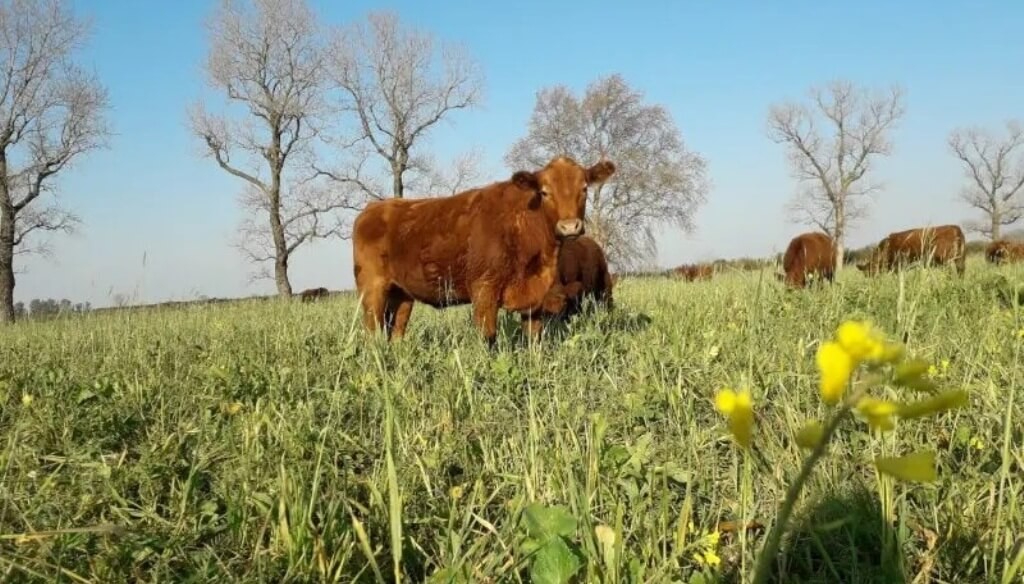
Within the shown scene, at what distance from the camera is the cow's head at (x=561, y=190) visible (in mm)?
6035

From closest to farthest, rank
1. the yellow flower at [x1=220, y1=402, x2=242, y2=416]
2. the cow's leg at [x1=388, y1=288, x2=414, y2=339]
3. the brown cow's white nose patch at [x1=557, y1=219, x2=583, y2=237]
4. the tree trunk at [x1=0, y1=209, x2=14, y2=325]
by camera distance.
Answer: the yellow flower at [x1=220, y1=402, x2=242, y2=416], the brown cow's white nose patch at [x1=557, y1=219, x2=583, y2=237], the cow's leg at [x1=388, y1=288, x2=414, y2=339], the tree trunk at [x1=0, y1=209, x2=14, y2=325]

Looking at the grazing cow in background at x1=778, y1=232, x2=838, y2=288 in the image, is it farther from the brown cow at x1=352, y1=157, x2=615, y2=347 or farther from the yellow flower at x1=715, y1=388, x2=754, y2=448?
the yellow flower at x1=715, y1=388, x2=754, y2=448

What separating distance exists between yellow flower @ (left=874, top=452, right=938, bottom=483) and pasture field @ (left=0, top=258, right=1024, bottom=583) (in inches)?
21.2

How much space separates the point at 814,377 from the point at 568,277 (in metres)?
6.15

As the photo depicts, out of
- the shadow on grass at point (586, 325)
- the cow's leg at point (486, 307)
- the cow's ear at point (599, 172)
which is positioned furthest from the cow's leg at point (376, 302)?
the cow's ear at point (599, 172)

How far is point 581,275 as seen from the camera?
9.38 meters

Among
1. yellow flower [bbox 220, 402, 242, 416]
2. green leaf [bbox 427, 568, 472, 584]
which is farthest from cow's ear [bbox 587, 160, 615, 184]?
green leaf [bbox 427, 568, 472, 584]

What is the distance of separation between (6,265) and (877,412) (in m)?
29.5

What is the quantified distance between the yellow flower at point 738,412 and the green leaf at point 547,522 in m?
1.11

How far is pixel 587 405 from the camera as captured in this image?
121 inches

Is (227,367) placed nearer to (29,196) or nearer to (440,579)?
(440,579)

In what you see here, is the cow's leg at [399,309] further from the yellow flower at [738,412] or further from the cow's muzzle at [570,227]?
the yellow flower at [738,412]

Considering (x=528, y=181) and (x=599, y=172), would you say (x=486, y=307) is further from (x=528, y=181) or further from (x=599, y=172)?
(x=599, y=172)

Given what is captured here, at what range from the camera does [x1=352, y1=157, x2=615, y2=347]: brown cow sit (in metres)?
6.14
